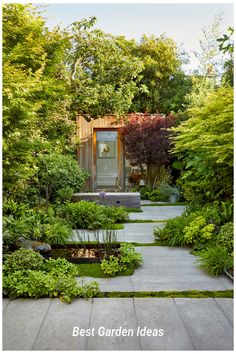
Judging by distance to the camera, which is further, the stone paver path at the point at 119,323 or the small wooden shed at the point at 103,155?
the small wooden shed at the point at 103,155

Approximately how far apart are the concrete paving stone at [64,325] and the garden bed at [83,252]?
3.34 feet

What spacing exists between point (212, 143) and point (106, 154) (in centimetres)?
565

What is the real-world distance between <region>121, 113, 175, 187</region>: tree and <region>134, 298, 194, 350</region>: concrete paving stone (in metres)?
6.23

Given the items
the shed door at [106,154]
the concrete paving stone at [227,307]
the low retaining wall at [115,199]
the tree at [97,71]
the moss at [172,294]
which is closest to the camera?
the concrete paving stone at [227,307]

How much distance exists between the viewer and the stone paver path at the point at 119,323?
91.4 inches

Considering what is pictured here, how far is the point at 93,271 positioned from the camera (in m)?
3.67

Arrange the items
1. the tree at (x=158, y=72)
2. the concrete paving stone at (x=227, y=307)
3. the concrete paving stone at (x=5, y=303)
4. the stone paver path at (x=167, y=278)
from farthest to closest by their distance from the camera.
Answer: the tree at (x=158, y=72) → the stone paver path at (x=167, y=278) → the concrete paving stone at (x=5, y=303) → the concrete paving stone at (x=227, y=307)

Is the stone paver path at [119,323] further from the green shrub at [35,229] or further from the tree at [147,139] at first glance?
the tree at [147,139]

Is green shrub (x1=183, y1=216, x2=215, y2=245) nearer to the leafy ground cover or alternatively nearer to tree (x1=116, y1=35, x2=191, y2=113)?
the leafy ground cover

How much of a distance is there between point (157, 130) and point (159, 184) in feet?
4.74

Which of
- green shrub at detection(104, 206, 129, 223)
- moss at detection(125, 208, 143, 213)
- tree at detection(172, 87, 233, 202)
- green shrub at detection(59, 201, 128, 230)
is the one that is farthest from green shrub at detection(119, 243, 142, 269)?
moss at detection(125, 208, 143, 213)

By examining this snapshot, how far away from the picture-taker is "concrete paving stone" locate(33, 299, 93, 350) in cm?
231

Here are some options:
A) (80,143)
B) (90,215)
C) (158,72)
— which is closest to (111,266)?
(90,215)

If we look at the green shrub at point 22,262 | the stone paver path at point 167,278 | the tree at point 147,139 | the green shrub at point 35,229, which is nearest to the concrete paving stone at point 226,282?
the stone paver path at point 167,278
